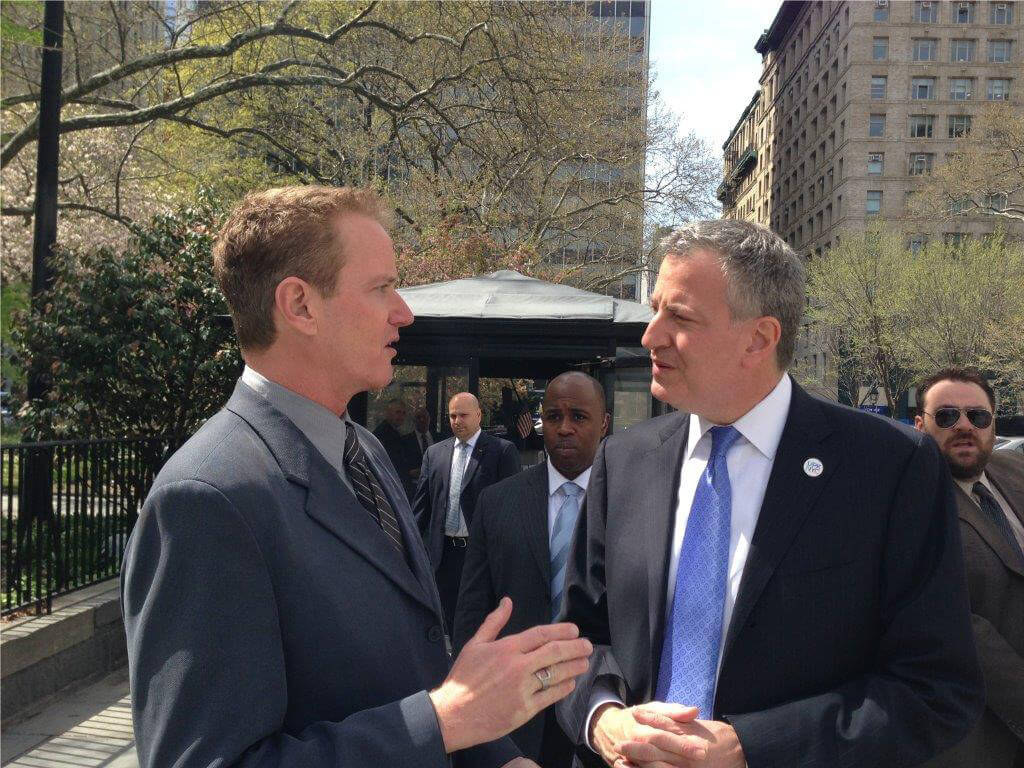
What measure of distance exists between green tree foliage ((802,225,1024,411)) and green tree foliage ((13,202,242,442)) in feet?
115

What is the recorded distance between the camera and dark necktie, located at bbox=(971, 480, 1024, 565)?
333 cm

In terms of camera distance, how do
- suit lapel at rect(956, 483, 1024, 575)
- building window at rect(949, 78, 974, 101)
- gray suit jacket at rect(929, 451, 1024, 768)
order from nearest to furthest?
gray suit jacket at rect(929, 451, 1024, 768), suit lapel at rect(956, 483, 1024, 575), building window at rect(949, 78, 974, 101)

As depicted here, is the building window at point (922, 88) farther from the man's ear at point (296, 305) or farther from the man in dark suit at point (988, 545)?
the man's ear at point (296, 305)

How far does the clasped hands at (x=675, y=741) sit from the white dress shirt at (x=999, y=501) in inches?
80.6

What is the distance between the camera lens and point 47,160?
29.1ft

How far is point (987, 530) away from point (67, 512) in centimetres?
574

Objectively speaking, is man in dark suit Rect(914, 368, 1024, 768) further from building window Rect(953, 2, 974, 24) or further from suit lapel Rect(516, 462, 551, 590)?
building window Rect(953, 2, 974, 24)

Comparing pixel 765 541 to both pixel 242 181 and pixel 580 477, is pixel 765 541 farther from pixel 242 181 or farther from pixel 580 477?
pixel 242 181

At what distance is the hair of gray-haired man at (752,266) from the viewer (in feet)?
7.24

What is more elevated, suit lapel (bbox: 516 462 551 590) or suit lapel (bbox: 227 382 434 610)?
suit lapel (bbox: 227 382 434 610)

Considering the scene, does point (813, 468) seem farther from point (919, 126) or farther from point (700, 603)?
point (919, 126)

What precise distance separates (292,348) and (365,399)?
5.97m

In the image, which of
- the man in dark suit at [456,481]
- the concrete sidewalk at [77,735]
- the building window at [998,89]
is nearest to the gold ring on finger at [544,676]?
the concrete sidewalk at [77,735]

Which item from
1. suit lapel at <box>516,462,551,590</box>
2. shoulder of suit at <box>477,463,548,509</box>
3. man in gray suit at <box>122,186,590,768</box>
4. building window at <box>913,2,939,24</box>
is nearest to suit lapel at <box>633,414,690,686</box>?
man in gray suit at <box>122,186,590,768</box>
